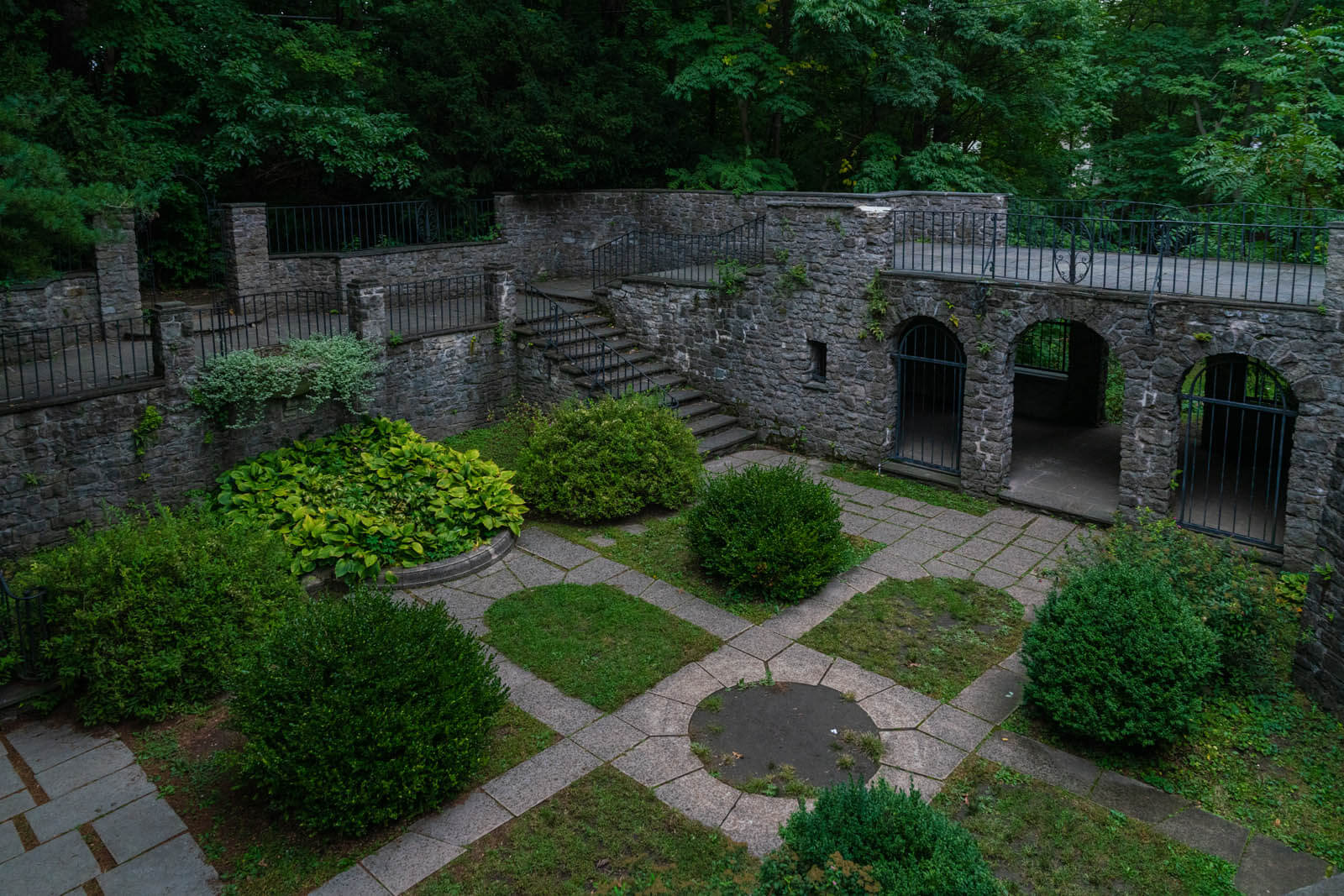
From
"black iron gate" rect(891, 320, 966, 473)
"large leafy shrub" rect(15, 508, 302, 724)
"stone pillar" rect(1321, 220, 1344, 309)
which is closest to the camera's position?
"large leafy shrub" rect(15, 508, 302, 724)

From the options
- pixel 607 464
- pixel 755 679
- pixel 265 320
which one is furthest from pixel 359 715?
pixel 265 320

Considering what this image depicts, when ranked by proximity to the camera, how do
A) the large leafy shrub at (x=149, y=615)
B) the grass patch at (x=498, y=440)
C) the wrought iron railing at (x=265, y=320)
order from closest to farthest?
1. the large leafy shrub at (x=149, y=615)
2. the wrought iron railing at (x=265, y=320)
3. the grass patch at (x=498, y=440)

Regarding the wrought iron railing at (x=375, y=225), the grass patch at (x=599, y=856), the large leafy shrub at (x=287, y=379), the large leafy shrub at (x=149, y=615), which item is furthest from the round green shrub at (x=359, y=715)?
the wrought iron railing at (x=375, y=225)

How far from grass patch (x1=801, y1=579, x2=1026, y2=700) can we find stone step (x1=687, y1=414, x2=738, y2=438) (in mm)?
4682

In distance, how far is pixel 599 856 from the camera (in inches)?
236

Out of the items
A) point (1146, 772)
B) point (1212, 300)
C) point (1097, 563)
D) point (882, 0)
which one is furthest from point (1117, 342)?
point (882, 0)

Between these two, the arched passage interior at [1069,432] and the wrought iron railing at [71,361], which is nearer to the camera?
the wrought iron railing at [71,361]

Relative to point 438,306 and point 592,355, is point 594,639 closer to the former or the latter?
point 592,355

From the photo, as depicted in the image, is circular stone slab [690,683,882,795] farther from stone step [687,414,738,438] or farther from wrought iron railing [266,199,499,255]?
wrought iron railing [266,199,499,255]

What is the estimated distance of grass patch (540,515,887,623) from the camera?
9.33 meters

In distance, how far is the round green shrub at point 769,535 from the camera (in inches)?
365

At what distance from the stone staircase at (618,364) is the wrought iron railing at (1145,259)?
11.2 feet

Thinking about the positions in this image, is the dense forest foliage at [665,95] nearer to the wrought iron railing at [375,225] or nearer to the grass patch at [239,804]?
the wrought iron railing at [375,225]

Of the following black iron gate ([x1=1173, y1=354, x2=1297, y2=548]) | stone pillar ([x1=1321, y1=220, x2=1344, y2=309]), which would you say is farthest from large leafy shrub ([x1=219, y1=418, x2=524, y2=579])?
stone pillar ([x1=1321, y1=220, x2=1344, y2=309])
